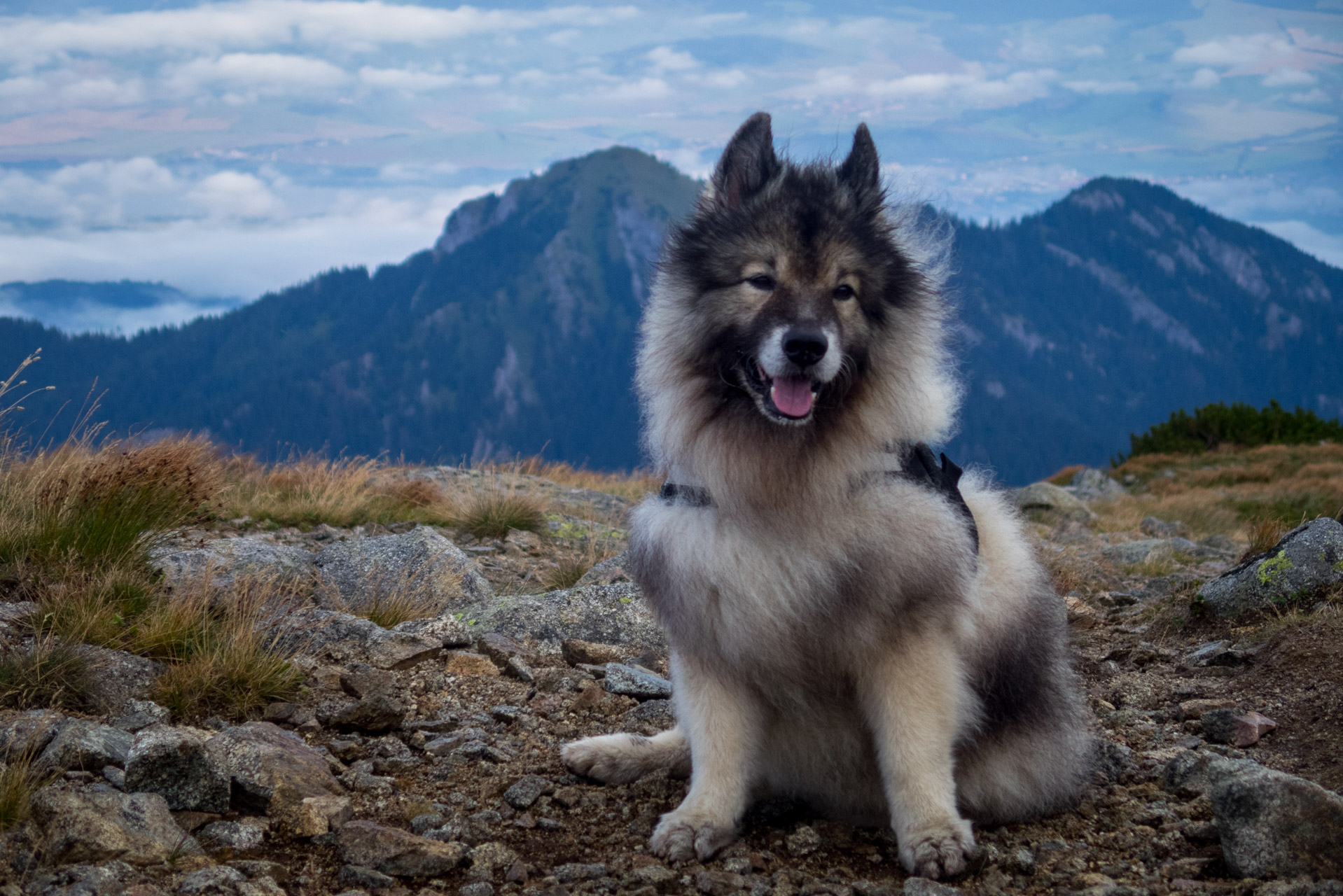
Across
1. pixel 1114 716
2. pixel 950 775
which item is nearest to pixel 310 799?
pixel 950 775

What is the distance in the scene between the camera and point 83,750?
308 centimetres

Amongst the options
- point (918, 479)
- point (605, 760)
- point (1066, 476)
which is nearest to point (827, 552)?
point (918, 479)

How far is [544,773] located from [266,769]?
1.14 metres

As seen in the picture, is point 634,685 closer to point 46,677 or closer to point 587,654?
point 587,654

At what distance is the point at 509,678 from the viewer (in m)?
4.93

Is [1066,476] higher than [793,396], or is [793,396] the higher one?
[793,396]

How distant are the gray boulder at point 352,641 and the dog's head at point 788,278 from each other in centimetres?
262

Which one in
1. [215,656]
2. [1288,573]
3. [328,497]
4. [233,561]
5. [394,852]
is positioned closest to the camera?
[394,852]

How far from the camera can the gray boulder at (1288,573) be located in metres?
5.22

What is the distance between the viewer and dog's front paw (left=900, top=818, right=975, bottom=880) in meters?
2.93

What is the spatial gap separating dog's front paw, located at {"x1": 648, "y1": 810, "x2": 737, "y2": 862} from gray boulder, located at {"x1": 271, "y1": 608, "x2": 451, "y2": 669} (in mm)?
2193

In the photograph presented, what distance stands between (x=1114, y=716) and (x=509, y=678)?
10.4 feet

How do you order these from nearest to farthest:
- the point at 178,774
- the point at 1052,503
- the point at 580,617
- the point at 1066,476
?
1. the point at 178,774
2. the point at 580,617
3. the point at 1052,503
4. the point at 1066,476

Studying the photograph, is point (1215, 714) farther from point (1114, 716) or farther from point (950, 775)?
point (950, 775)
